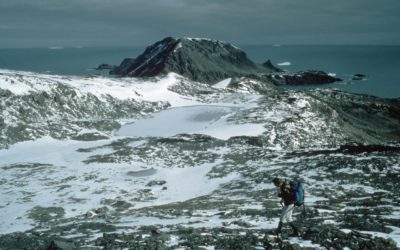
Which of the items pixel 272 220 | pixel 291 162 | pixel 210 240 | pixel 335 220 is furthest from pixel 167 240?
pixel 291 162

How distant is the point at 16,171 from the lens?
55.7 metres

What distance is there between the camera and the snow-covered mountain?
20719 millimetres

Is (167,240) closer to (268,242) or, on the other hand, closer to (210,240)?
(210,240)

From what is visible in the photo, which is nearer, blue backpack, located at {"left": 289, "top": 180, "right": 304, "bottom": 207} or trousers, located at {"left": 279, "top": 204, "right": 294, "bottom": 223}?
blue backpack, located at {"left": 289, "top": 180, "right": 304, "bottom": 207}

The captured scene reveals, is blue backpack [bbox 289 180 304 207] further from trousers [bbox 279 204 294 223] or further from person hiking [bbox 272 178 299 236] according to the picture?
trousers [bbox 279 204 294 223]

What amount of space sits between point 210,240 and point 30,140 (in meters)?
68.6

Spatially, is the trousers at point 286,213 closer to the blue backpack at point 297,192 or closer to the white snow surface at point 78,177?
the blue backpack at point 297,192

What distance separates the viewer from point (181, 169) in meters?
53.9

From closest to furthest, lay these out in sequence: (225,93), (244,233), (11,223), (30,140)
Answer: (244,233)
(11,223)
(30,140)
(225,93)

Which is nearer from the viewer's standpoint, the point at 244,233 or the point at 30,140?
the point at 244,233

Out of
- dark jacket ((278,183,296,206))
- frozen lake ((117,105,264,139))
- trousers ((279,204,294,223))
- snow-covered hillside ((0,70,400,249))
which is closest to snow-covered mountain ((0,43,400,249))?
snow-covered hillside ((0,70,400,249))

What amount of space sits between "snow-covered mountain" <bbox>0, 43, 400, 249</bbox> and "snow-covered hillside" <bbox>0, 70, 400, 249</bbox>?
0.17 meters

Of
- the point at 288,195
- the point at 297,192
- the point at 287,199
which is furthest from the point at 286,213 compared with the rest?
the point at 297,192

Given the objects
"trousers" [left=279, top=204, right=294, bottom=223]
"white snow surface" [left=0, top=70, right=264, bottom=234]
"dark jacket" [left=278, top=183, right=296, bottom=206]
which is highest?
"dark jacket" [left=278, top=183, right=296, bottom=206]
